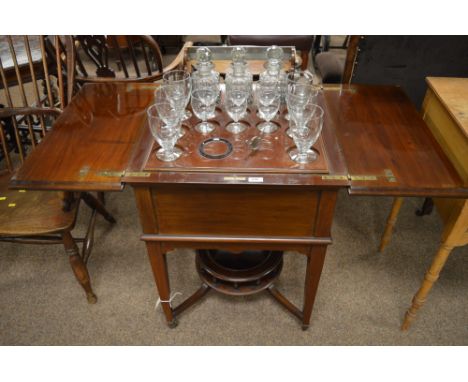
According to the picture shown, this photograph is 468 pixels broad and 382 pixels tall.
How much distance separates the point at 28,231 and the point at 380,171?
122 centimetres

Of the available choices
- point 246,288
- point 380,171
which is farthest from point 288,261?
point 380,171

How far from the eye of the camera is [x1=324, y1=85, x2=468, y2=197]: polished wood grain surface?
38.6 inches

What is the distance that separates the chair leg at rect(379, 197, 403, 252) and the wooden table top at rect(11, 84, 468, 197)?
18.2 inches

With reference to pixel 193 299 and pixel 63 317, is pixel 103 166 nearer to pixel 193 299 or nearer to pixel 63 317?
pixel 193 299

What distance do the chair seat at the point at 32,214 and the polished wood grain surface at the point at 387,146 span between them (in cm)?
104

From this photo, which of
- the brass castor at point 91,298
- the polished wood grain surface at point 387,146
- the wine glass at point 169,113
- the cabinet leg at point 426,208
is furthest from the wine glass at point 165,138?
the cabinet leg at point 426,208

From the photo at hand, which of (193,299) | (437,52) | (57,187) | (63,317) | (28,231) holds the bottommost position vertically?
(63,317)

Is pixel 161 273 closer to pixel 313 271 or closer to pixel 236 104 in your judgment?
pixel 313 271

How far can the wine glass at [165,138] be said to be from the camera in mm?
1075

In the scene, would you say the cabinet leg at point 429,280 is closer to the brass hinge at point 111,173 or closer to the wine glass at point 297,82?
the wine glass at point 297,82

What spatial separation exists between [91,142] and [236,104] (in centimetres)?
48

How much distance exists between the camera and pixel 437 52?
191 centimetres

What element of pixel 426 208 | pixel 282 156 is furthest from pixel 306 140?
pixel 426 208

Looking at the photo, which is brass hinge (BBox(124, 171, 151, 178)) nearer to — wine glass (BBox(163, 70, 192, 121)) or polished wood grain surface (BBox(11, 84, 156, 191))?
polished wood grain surface (BBox(11, 84, 156, 191))
